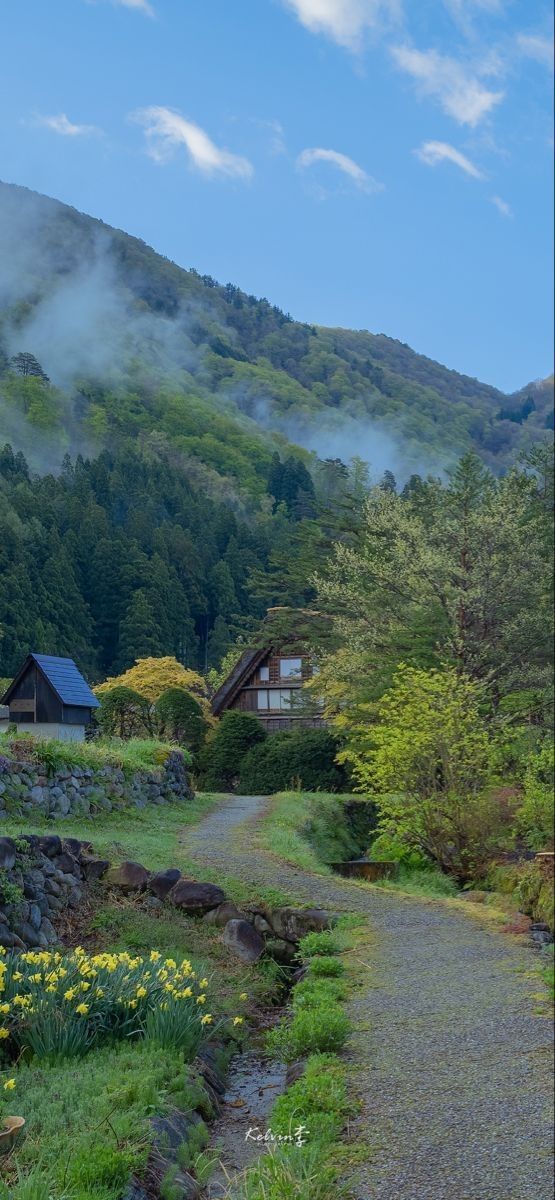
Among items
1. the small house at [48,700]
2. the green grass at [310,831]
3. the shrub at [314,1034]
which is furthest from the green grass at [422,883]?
the small house at [48,700]

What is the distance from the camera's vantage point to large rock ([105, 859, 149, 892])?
11.4 meters

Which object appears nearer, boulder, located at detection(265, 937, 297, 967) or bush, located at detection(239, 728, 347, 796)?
boulder, located at detection(265, 937, 297, 967)

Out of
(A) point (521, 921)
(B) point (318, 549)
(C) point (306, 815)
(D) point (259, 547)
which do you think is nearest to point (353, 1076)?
(A) point (521, 921)

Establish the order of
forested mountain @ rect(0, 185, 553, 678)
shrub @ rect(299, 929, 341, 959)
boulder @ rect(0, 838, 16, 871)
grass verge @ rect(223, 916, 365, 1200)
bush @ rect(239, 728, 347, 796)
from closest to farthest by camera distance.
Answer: grass verge @ rect(223, 916, 365, 1200), boulder @ rect(0, 838, 16, 871), shrub @ rect(299, 929, 341, 959), bush @ rect(239, 728, 347, 796), forested mountain @ rect(0, 185, 553, 678)

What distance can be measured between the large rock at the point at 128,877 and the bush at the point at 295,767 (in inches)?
761

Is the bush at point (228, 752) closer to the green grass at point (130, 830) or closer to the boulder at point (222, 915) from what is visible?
the green grass at point (130, 830)

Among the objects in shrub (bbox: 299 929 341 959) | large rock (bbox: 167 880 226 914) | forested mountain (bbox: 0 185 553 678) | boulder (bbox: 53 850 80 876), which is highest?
forested mountain (bbox: 0 185 553 678)

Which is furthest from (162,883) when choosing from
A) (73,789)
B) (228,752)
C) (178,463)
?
(178,463)

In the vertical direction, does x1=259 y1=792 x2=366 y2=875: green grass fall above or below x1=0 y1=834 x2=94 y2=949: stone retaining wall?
below

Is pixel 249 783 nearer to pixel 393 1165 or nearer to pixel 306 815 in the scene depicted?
pixel 306 815

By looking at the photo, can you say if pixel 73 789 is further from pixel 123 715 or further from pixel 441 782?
pixel 123 715

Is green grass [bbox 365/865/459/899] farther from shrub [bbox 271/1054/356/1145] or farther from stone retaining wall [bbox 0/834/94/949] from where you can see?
shrub [bbox 271/1054/356/1145]

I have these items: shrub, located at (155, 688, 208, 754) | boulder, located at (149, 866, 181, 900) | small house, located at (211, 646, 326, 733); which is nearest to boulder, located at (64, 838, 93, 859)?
boulder, located at (149, 866, 181, 900)

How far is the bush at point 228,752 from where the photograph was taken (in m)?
32.8
